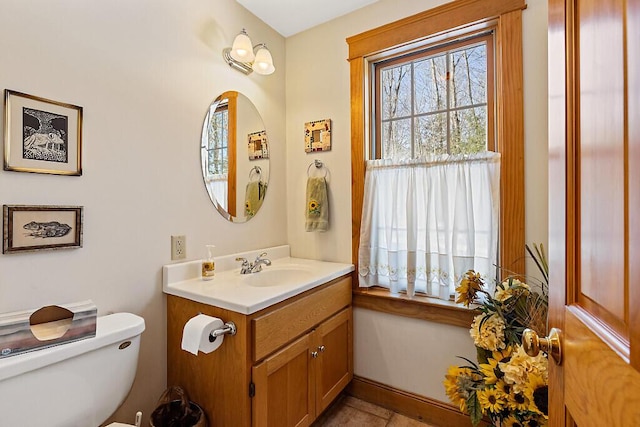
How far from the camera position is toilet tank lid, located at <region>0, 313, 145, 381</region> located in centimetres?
85

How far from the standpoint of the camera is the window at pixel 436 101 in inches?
64.4

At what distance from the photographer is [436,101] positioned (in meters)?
1.75

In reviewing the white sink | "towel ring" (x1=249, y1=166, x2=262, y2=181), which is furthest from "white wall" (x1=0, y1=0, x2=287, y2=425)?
"towel ring" (x1=249, y1=166, x2=262, y2=181)

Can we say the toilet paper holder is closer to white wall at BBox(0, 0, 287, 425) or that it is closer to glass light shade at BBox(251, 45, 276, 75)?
white wall at BBox(0, 0, 287, 425)

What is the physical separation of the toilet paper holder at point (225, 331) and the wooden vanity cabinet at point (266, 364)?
2 cm

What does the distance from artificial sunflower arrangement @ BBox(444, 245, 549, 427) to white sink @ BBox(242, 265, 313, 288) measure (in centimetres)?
85

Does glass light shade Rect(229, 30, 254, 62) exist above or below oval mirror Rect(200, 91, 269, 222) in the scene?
above

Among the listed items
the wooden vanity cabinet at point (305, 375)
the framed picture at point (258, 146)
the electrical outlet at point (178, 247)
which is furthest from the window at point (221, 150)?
the wooden vanity cabinet at point (305, 375)

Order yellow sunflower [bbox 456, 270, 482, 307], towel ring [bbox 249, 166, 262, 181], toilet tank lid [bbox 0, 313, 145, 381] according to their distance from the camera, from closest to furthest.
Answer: toilet tank lid [bbox 0, 313, 145, 381] → yellow sunflower [bbox 456, 270, 482, 307] → towel ring [bbox 249, 166, 262, 181]

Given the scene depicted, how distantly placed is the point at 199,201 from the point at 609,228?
160 cm

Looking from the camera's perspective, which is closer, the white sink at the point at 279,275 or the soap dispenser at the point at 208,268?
the soap dispenser at the point at 208,268

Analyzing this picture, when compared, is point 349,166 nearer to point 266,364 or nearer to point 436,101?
Answer: point 436,101

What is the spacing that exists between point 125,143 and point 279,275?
107 cm

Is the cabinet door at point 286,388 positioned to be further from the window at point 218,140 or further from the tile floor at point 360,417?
the window at point 218,140
